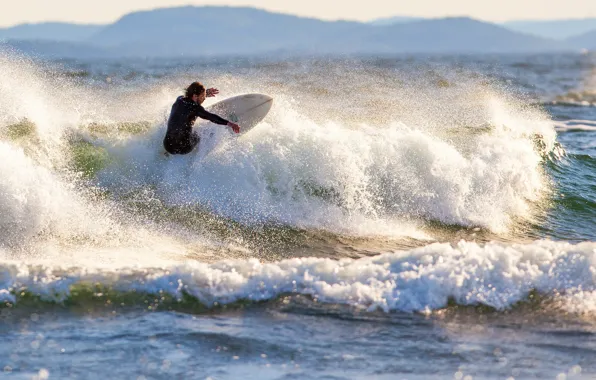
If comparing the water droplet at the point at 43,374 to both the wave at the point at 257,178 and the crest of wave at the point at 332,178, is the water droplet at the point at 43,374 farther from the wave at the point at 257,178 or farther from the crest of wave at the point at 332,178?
the crest of wave at the point at 332,178

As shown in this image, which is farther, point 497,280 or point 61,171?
point 61,171

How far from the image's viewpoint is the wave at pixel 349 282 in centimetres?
845

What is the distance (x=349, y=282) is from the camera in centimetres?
882

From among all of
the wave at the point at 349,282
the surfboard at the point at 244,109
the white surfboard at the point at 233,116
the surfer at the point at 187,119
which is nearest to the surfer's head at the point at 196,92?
the surfer at the point at 187,119

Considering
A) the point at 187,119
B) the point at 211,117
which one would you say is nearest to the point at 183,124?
the point at 187,119

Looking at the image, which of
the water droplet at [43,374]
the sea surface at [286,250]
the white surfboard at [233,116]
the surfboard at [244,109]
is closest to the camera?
the water droplet at [43,374]

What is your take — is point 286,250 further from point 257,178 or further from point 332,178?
point 332,178

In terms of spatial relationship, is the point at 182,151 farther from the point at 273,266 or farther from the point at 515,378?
the point at 515,378

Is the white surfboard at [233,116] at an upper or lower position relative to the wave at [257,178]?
upper

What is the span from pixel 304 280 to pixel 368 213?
4061 millimetres

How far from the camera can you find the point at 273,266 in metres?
9.08

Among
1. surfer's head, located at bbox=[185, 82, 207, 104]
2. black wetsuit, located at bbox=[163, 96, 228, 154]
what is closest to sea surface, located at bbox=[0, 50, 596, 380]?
black wetsuit, located at bbox=[163, 96, 228, 154]

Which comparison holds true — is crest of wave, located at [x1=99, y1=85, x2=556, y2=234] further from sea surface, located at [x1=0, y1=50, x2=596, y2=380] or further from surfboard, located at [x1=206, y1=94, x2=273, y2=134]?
surfboard, located at [x1=206, y1=94, x2=273, y2=134]

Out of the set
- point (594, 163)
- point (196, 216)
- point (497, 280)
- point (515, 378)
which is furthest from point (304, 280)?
point (594, 163)
